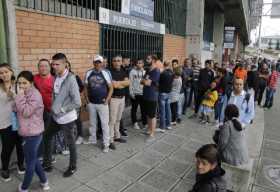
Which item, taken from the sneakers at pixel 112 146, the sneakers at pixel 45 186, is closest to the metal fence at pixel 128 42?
the sneakers at pixel 112 146

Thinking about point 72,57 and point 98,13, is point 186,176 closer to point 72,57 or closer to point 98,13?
point 72,57

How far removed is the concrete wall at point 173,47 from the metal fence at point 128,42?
0.37 metres

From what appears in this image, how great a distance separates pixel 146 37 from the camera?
7.85 m

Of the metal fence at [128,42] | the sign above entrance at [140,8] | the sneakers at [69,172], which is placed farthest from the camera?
the sign above entrance at [140,8]

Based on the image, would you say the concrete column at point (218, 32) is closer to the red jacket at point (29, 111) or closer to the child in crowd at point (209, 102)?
the child in crowd at point (209, 102)

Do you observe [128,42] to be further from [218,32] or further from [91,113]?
[218,32]

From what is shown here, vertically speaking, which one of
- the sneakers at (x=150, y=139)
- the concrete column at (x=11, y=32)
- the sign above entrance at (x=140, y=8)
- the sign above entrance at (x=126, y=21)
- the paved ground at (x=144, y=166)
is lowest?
the paved ground at (x=144, y=166)

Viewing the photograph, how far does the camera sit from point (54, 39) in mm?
4695

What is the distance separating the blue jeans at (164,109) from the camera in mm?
5556

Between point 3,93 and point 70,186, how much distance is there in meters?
1.53

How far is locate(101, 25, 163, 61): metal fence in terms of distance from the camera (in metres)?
6.14

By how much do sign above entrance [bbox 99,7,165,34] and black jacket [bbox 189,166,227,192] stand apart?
4.66 m

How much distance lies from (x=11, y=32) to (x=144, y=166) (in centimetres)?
302

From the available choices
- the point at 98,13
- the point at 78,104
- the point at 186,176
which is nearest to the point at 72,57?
the point at 98,13
